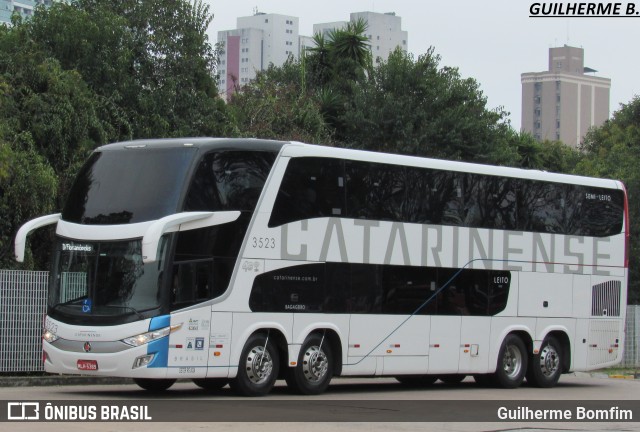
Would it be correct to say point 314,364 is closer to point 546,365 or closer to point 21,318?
point 21,318

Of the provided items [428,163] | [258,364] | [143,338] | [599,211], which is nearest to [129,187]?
[143,338]

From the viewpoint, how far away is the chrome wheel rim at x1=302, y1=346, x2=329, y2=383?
19.1 metres

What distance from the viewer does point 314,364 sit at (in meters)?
19.2

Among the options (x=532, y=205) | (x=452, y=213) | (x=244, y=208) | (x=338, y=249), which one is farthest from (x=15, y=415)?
(x=532, y=205)

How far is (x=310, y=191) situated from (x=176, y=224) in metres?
2.86

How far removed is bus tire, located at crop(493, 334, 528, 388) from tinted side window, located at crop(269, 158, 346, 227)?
5.42 meters

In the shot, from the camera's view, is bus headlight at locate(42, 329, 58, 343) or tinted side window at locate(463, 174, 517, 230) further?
tinted side window at locate(463, 174, 517, 230)

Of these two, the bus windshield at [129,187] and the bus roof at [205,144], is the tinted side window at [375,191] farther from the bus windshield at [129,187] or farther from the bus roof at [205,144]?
the bus windshield at [129,187]

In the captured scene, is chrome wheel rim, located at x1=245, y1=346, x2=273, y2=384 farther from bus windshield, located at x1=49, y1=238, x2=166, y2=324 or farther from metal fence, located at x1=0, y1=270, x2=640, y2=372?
metal fence, located at x1=0, y1=270, x2=640, y2=372

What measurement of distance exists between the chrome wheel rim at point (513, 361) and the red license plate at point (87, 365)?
9.28 metres

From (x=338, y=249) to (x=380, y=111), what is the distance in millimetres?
28371

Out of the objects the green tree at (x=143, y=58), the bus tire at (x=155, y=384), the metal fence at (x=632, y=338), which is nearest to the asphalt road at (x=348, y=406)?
the bus tire at (x=155, y=384)

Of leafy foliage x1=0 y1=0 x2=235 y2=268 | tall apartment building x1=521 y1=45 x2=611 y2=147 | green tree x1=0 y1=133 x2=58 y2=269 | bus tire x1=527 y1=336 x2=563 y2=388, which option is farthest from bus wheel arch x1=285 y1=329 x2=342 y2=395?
tall apartment building x1=521 y1=45 x2=611 y2=147

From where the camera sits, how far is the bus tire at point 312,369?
1894 centimetres
